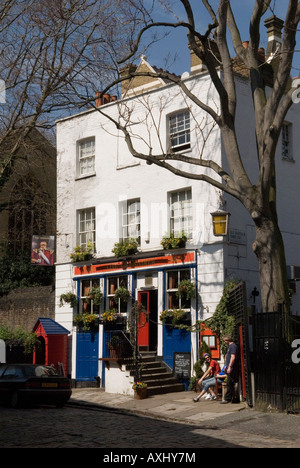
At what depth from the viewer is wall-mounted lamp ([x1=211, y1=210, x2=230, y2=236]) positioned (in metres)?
20.6

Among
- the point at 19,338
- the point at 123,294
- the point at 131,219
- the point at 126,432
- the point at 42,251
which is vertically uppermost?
the point at 131,219

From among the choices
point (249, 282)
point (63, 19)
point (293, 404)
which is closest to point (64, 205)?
point (63, 19)

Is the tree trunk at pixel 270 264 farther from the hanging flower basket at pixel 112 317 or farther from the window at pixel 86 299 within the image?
the window at pixel 86 299

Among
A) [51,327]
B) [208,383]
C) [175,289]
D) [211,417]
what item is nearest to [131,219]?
[175,289]

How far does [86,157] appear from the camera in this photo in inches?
1059

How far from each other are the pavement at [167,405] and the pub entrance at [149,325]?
7.21ft

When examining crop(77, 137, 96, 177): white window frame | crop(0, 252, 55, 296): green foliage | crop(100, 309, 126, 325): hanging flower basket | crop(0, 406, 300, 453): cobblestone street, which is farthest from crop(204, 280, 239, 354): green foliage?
crop(0, 252, 55, 296): green foliage

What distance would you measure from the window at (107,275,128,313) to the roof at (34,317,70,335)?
209cm

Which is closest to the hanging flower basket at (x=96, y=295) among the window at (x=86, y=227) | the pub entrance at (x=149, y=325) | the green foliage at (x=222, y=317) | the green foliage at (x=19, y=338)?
the window at (x=86, y=227)

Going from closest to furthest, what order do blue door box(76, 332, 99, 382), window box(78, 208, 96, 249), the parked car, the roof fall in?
1. the parked car
2. blue door box(76, 332, 99, 382)
3. the roof
4. window box(78, 208, 96, 249)

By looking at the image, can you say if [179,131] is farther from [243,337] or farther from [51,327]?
[51,327]

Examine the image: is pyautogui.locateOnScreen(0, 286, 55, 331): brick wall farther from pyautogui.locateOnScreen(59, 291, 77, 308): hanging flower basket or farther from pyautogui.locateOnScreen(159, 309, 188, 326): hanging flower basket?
pyautogui.locateOnScreen(159, 309, 188, 326): hanging flower basket

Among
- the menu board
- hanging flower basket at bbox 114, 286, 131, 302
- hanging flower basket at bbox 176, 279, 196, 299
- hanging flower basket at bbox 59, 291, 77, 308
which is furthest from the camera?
hanging flower basket at bbox 59, 291, 77, 308

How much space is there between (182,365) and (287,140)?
9.03 m
